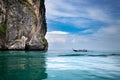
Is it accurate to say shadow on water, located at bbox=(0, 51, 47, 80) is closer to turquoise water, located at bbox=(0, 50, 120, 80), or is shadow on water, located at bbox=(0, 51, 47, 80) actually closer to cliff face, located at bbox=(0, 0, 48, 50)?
turquoise water, located at bbox=(0, 50, 120, 80)

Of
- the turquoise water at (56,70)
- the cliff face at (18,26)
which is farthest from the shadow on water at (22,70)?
the cliff face at (18,26)

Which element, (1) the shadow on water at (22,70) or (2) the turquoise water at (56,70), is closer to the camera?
(1) the shadow on water at (22,70)

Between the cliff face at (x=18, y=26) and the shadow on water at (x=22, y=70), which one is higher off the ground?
the cliff face at (x=18, y=26)

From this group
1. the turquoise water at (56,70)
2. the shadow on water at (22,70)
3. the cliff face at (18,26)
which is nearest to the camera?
the shadow on water at (22,70)

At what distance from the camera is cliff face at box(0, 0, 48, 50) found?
99.6 meters

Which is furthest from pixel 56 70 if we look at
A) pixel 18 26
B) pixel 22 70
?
pixel 18 26

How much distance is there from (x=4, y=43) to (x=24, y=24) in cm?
1529

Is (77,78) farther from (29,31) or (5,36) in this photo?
(29,31)

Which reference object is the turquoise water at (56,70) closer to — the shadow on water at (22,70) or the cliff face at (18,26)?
the shadow on water at (22,70)

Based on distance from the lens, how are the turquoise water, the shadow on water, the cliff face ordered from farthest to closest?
1. the cliff face
2. the turquoise water
3. the shadow on water

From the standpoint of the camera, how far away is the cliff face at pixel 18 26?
327 feet

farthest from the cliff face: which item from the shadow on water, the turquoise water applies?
the shadow on water

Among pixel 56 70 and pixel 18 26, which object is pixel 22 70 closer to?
pixel 56 70

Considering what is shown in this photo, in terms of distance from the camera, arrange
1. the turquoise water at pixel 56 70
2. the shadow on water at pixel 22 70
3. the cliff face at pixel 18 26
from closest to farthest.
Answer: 1. the shadow on water at pixel 22 70
2. the turquoise water at pixel 56 70
3. the cliff face at pixel 18 26
